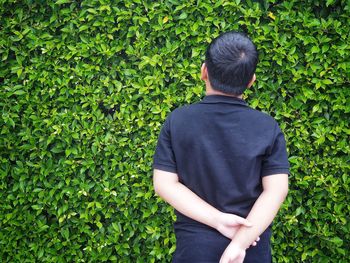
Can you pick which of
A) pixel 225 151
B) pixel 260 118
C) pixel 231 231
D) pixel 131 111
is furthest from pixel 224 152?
pixel 131 111

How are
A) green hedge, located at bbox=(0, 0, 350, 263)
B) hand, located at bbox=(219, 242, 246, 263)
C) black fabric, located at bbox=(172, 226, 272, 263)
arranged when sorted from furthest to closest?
green hedge, located at bbox=(0, 0, 350, 263)
black fabric, located at bbox=(172, 226, 272, 263)
hand, located at bbox=(219, 242, 246, 263)

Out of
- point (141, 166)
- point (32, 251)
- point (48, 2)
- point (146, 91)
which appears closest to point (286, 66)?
point (146, 91)

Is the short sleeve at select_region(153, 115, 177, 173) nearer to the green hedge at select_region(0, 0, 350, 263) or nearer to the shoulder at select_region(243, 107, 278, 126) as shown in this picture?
the shoulder at select_region(243, 107, 278, 126)

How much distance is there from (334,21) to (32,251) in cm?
299

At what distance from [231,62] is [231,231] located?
→ 729 mm

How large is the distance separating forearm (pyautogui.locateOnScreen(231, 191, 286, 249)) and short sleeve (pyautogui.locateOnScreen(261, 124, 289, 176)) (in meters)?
0.10

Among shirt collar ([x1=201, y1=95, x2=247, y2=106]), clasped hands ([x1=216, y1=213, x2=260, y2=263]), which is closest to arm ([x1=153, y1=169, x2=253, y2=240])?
clasped hands ([x1=216, y1=213, x2=260, y2=263])

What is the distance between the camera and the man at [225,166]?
202 centimetres

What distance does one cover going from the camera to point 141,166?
3.56 m

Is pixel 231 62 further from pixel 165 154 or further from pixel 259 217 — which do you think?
pixel 259 217

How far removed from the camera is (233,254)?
6.42ft

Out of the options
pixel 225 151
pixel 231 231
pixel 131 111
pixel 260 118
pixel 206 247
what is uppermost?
pixel 260 118

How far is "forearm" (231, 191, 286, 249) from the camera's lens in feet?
6.53

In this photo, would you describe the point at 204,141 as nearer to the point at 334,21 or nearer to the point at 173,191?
the point at 173,191
